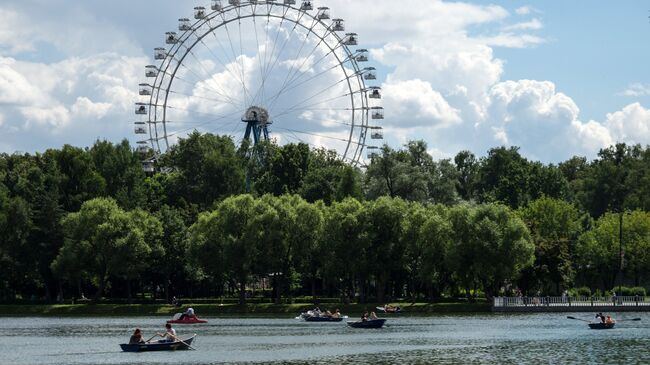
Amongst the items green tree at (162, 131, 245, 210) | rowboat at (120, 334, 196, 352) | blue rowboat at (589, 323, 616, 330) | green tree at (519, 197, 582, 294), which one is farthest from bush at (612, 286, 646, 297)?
rowboat at (120, 334, 196, 352)

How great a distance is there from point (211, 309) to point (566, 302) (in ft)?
115

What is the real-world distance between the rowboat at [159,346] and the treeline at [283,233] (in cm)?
4221

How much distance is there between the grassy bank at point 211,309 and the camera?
114 m

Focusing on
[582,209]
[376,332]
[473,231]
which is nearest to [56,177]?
[473,231]

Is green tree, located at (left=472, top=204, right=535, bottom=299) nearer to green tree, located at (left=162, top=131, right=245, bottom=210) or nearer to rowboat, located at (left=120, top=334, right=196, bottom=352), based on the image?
rowboat, located at (left=120, top=334, right=196, bottom=352)

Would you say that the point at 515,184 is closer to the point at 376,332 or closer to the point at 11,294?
the point at 11,294

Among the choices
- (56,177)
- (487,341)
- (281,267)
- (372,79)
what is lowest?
(487,341)

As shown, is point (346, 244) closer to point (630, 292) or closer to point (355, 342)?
point (630, 292)

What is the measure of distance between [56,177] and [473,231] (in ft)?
169

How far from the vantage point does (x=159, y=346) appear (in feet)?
238

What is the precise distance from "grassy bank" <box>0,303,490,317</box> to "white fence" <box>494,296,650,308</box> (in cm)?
195

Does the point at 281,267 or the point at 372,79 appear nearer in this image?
the point at 281,267

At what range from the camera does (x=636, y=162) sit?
19212 centimetres

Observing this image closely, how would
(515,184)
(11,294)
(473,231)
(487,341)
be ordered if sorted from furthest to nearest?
(515,184), (11,294), (473,231), (487,341)
